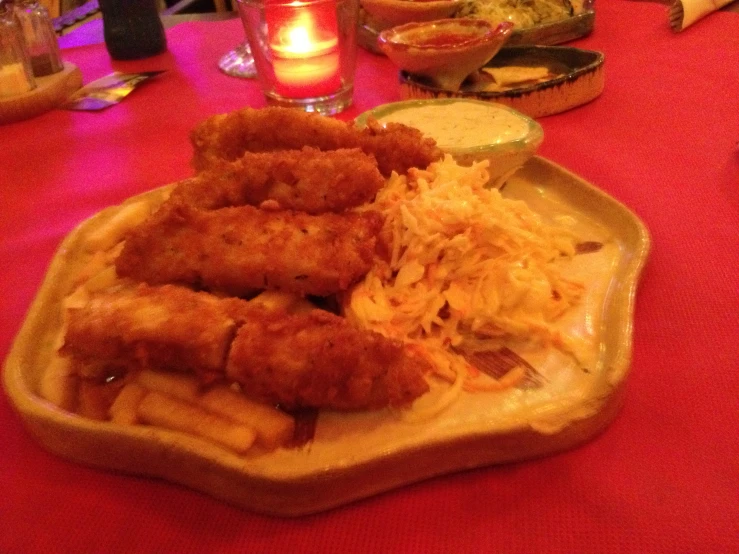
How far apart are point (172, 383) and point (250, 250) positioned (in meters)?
0.36

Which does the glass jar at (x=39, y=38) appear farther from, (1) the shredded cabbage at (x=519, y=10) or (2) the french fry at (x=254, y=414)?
(2) the french fry at (x=254, y=414)

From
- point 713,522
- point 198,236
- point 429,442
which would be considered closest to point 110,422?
point 198,236

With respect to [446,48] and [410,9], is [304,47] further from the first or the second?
[410,9]

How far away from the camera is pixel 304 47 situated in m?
2.80

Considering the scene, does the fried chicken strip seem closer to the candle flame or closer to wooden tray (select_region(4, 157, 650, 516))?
wooden tray (select_region(4, 157, 650, 516))

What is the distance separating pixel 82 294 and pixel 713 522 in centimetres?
148

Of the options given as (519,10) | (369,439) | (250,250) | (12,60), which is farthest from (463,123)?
(12,60)

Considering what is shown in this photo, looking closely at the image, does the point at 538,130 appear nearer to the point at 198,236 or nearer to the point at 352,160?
the point at 352,160

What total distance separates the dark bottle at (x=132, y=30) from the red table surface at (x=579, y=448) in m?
1.28

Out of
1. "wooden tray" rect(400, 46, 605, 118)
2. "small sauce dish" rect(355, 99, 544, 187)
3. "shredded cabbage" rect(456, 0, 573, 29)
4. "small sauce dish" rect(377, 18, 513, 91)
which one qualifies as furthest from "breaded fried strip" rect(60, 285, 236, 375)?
"shredded cabbage" rect(456, 0, 573, 29)

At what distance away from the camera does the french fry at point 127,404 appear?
1208 millimetres

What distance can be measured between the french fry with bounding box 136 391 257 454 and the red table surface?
125 mm

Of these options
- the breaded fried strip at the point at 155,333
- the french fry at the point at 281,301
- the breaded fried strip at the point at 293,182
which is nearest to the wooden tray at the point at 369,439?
the breaded fried strip at the point at 155,333

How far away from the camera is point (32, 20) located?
3.29 m
